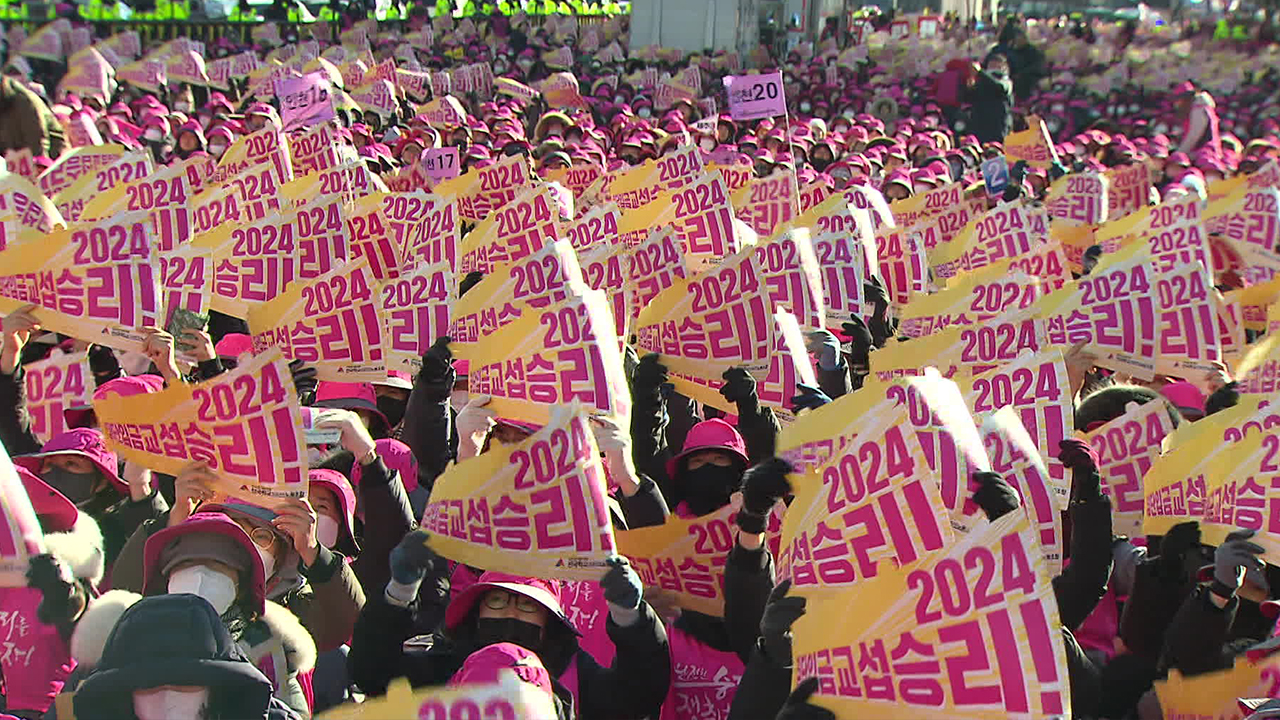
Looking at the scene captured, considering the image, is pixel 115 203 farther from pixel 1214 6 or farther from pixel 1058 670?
pixel 1214 6

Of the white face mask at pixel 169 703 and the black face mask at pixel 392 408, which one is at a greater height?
the white face mask at pixel 169 703

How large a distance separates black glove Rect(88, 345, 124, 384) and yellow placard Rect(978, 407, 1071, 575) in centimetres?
409

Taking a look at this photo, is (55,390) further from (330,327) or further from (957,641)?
(957,641)

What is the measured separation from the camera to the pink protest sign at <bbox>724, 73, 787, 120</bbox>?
14859 millimetres

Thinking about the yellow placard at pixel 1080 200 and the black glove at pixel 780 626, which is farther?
the yellow placard at pixel 1080 200

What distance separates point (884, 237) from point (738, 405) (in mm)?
4560

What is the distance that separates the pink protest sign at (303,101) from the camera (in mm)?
13547

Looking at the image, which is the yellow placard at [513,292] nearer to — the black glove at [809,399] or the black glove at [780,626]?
the black glove at [809,399]

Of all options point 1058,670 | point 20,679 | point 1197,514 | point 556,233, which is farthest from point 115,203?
point 1058,670

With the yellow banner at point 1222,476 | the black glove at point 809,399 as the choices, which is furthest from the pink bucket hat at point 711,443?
the yellow banner at point 1222,476

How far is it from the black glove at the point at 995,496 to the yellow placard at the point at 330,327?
109 inches

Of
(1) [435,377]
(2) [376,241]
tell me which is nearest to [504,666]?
(1) [435,377]

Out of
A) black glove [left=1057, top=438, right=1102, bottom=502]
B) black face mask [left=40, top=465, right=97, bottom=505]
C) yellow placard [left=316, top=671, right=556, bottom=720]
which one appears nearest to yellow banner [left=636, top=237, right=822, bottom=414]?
black glove [left=1057, top=438, right=1102, bottom=502]

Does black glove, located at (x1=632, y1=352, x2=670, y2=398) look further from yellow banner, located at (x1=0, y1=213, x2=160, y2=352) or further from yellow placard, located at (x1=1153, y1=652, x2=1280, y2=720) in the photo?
yellow placard, located at (x1=1153, y1=652, x2=1280, y2=720)
